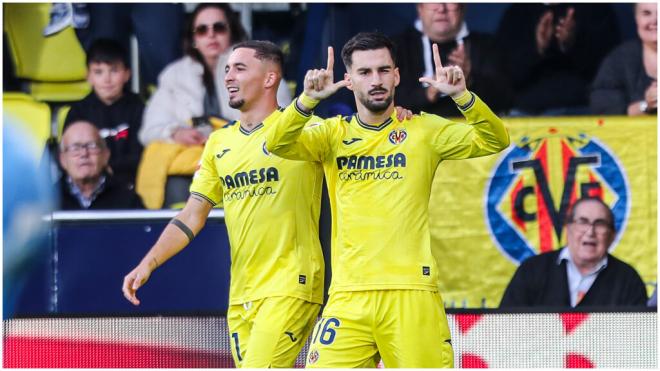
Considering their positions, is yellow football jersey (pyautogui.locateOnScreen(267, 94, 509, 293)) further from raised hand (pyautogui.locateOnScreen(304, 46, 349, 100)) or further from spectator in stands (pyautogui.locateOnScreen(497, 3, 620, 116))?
spectator in stands (pyautogui.locateOnScreen(497, 3, 620, 116))

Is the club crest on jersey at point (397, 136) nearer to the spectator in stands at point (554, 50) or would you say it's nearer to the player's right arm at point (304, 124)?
the player's right arm at point (304, 124)

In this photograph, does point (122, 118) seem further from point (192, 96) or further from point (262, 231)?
point (262, 231)

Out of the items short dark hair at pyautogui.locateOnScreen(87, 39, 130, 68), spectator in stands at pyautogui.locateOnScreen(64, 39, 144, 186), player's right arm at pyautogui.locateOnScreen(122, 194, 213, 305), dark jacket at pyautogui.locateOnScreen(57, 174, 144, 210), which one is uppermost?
short dark hair at pyautogui.locateOnScreen(87, 39, 130, 68)

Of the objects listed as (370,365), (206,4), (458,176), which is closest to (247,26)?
(206,4)

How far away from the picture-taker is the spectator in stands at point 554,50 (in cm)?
926

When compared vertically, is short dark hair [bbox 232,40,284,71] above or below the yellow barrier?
above

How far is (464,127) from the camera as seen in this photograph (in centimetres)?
654

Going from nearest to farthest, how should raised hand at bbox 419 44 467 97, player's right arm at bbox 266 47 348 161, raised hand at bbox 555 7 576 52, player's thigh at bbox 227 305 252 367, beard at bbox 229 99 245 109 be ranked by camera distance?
raised hand at bbox 419 44 467 97, player's right arm at bbox 266 47 348 161, player's thigh at bbox 227 305 252 367, beard at bbox 229 99 245 109, raised hand at bbox 555 7 576 52

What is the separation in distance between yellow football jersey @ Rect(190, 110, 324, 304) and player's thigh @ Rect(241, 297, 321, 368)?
2.2 inches

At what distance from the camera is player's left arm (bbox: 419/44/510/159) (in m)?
6.21

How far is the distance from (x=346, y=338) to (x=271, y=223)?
85 cm

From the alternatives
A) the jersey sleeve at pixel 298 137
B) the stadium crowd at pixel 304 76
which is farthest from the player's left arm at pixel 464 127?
the stadium crowd at pixel 304 76

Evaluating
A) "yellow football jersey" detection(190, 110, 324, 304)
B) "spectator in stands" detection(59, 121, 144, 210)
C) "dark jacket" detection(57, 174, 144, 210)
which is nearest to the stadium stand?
"spectator in stands" detection(59, 121, 144, 210)

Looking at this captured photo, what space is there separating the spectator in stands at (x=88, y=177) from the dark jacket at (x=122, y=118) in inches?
1.9
